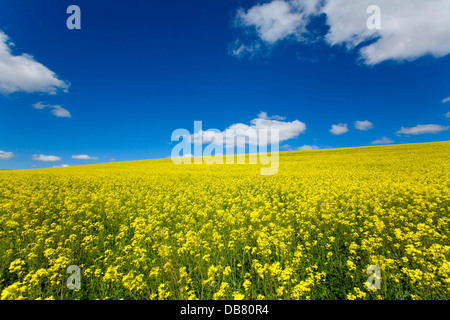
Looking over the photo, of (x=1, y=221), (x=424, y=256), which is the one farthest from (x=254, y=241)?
(x=1, y=221)

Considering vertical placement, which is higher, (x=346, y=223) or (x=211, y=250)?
(x=346, y=223)

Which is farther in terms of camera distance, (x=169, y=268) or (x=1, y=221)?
(x=1, y=221)

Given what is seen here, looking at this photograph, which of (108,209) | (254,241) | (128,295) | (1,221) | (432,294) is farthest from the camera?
(108,209)

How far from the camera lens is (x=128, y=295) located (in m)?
3.56

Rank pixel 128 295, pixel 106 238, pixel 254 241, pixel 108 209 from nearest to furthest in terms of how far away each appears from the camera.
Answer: pixel 128 295 < pixel 254 241 < pixel 106 238 < pixel 108 209

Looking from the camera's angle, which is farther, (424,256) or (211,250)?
(211,250)

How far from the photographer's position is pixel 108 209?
7.56 m
